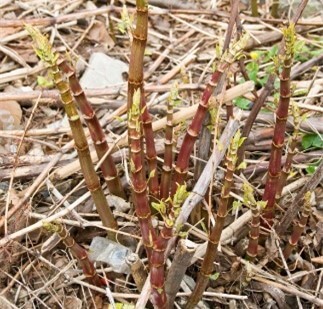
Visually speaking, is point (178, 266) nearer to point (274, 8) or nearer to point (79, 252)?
point (79, 252)

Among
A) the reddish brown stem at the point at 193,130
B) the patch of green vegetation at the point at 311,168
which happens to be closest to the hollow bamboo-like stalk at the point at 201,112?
the reddish brown stem at the point at 193,130

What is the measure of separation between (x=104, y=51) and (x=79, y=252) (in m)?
1.03

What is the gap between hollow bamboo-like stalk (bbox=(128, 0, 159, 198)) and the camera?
1177 millimetres

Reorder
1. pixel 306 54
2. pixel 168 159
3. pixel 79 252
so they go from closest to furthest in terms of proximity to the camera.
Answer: pixel 79 252, pixel 168 159, pixel 306 54

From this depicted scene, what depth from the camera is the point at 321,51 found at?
2.07 m

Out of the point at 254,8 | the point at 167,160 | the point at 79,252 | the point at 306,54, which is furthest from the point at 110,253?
the point at 254,8

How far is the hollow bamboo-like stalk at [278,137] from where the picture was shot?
129 centimetres

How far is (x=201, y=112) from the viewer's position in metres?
1.33

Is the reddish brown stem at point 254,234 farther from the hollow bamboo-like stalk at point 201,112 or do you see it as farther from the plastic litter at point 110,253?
the plastic litter at point 110,253

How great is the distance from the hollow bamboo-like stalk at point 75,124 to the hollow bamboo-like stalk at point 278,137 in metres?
0.38

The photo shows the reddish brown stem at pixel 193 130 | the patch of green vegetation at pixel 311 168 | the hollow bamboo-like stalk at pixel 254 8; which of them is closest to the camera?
the reddish brown stem at pixel 193 130

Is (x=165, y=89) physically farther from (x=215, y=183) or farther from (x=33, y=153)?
(x=33, y=153)

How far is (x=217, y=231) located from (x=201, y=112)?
26 cm

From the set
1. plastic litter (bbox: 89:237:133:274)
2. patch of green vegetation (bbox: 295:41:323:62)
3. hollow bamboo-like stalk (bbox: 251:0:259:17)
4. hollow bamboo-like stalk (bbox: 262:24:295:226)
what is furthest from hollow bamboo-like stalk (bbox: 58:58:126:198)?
hollow bamboo-like stalk (bbox: 251:0:259:17)
